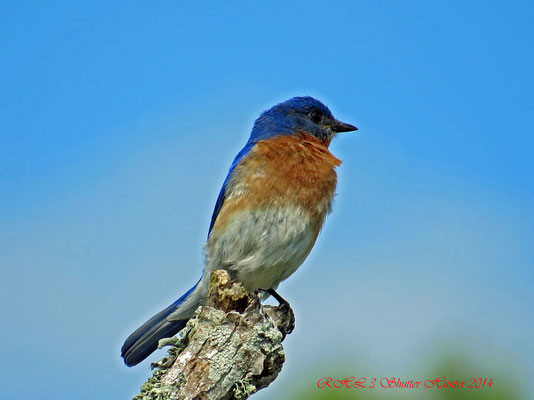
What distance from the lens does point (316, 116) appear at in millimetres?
7934

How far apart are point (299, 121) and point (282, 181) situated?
1230 millimetres

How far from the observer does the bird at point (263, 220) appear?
6574 millimetres

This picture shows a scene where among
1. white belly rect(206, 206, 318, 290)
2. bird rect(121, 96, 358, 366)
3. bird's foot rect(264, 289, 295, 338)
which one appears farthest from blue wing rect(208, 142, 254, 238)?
bird's foot rect(264, 289, 295, 338)

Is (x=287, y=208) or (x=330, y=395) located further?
(x=330, y=395)

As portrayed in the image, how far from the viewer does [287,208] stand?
6.58 meters

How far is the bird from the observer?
21.6 feet

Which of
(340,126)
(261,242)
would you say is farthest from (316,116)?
(261,242)

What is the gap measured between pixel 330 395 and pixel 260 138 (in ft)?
9.32

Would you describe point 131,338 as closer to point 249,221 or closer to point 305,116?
point 249,221

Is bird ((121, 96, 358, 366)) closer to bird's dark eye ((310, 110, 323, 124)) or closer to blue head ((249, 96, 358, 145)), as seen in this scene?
blue head ((249, 96, 358, 145))

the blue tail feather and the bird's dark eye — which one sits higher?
the bird's dark eye

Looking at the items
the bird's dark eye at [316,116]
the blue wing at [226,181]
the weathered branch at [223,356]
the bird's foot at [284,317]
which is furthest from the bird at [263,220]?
the weathered branch at [223,356]

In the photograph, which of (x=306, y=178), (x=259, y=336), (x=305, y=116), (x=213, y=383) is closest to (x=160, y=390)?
(x=213, y=383)

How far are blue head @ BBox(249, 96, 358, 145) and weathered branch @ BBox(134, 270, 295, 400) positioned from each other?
2650 mm
